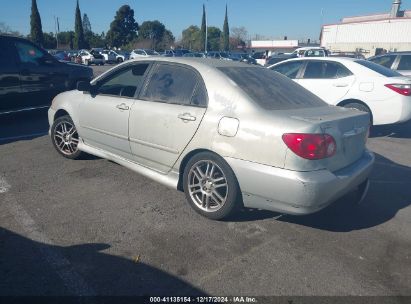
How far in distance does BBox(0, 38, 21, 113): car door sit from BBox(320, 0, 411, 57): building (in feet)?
136

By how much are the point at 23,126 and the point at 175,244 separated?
5854 mm

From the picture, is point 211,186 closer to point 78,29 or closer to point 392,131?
point 392,131

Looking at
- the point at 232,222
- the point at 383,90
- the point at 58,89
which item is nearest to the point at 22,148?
the point at 58,89

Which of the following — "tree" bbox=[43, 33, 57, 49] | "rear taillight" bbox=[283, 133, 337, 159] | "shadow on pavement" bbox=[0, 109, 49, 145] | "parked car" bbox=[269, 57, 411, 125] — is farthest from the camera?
"tree" bbox=[43, 33, 57, 49]

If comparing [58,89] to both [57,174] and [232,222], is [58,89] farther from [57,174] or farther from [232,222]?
[232,222]

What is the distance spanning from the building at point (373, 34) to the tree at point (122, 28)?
4053 cm

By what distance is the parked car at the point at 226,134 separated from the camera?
2.96 m

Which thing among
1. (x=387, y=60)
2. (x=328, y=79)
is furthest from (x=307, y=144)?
(x=387, y=60)

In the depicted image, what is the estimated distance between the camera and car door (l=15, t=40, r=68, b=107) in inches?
287

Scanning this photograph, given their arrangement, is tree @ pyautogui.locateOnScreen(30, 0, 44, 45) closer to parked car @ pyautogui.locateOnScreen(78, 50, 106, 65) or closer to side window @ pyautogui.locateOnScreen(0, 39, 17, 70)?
parked car @ pyautogui.locateOnScreen(78, 50, 106, 65)

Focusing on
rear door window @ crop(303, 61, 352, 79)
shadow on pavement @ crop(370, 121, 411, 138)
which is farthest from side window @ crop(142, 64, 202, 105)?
shadow on pavement @ crop(370, 121, 411, 138)

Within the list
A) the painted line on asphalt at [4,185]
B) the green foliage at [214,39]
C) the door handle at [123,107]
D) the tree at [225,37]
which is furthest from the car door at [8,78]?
the green foliage at [214,39]

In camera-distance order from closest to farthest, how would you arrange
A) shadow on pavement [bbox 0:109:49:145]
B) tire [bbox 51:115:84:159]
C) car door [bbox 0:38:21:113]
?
tire [bbox 51:115:84:159], shadow on pavement [bbox 0:109:49:145], car door [bbox 0:38:21:113]

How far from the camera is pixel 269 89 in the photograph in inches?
146
